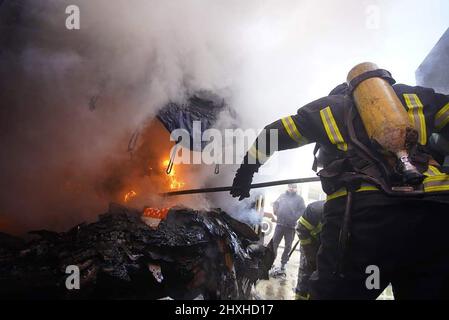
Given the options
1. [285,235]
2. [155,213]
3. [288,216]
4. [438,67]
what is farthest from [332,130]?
[285,235]

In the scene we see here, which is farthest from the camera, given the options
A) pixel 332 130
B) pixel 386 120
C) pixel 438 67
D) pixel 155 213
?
pixel 438 67

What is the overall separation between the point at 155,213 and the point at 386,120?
329 cm

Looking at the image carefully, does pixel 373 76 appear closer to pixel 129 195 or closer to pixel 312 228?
pixel 312 228

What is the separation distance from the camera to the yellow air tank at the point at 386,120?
1.56m

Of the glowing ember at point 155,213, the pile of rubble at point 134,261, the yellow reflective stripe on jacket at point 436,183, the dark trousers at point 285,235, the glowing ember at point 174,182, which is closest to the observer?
the yellow reflective stripe on jacket at point 436,183

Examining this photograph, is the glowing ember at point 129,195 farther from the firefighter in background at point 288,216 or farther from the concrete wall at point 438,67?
the concrete wall at point 438,67

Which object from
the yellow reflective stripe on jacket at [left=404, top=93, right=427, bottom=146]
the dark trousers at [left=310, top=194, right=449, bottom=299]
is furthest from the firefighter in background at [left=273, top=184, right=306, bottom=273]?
the yellow reflective stripe on jacket at [left=404, top=93, right=427, bottom=146]

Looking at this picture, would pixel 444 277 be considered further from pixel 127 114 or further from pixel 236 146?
pixel 127 114

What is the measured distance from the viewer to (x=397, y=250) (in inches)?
60.0

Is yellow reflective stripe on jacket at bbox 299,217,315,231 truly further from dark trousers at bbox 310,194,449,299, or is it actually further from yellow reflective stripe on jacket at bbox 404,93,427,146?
yellow reflective stripe on jacket at bbox 404,93,427,146

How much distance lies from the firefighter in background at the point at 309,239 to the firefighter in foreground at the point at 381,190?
1.12m

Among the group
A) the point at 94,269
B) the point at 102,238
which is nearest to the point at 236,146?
the point at 102,238

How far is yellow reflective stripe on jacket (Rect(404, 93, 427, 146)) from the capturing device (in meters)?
1.73

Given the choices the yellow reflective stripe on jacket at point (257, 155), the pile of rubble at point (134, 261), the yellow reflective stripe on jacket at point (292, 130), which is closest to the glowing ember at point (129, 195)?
the pile of rubble at point (134, 261)
